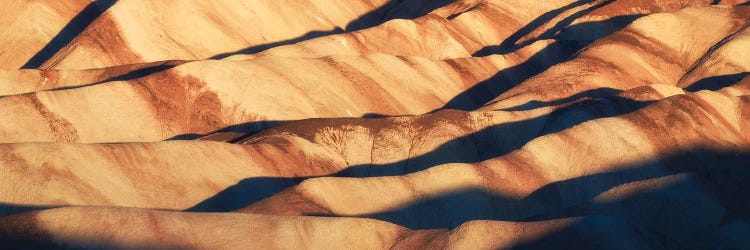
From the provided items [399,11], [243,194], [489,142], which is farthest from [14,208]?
[399,11]

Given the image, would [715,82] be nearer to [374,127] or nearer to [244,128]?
[374,127]

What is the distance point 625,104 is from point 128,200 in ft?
64.1

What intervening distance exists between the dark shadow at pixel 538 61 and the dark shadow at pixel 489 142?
26.2ft

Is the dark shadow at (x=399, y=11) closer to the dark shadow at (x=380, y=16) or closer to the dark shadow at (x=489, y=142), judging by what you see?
the dark shadow at (x=380, y=16)

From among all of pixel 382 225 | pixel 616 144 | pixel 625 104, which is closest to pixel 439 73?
pixel 625 104

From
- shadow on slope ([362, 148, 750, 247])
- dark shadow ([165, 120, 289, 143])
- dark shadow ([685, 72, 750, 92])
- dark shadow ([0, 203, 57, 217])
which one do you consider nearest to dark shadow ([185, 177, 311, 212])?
shadow on slope ([362, 148, 750, 247])

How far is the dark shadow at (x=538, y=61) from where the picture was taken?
2329 inches

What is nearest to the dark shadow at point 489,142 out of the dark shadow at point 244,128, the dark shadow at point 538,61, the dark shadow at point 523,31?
the dark shadow at point 244,128

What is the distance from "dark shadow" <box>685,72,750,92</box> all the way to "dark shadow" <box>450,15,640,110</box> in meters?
5.46

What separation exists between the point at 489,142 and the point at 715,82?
45.1 ft

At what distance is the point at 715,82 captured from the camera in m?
57.9

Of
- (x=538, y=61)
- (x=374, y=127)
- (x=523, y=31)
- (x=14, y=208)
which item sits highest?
(x=14, y=208)

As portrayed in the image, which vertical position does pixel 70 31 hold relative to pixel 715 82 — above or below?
above

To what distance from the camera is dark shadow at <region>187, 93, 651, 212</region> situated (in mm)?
44531
